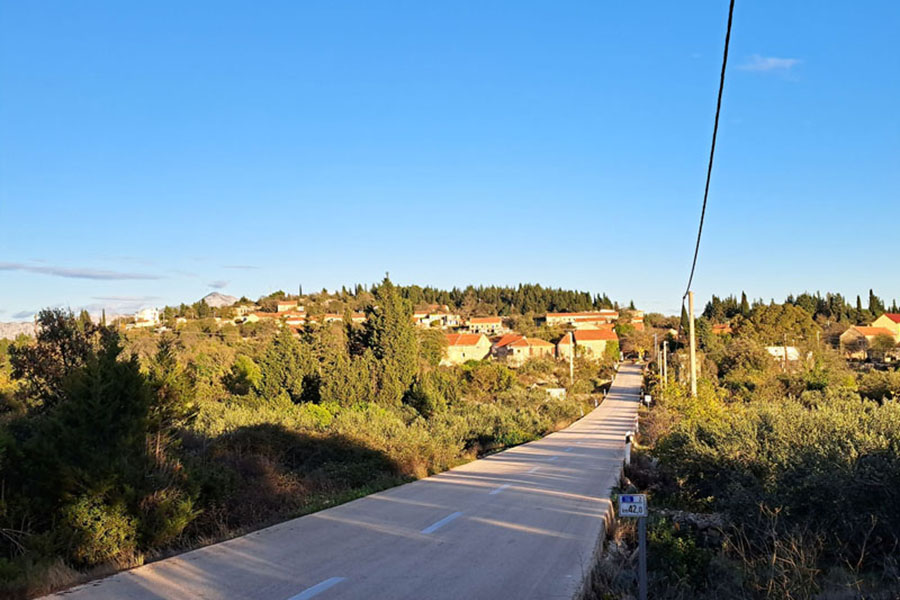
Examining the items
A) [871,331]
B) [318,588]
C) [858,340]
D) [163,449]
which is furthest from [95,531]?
[871,331]

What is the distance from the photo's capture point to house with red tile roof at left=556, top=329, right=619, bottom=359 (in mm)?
110025

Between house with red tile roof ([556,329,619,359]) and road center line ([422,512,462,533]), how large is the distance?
317 ft

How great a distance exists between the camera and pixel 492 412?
39219mm

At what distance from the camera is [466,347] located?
10544 centimetres

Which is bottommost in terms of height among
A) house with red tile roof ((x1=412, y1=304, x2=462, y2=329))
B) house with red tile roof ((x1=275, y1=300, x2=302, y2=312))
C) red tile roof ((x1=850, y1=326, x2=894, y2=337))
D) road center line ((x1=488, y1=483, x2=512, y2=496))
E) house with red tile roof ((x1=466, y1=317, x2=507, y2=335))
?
road center line ((x1=488, y1=483, x2=512, y2=496))

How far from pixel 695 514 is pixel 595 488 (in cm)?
321

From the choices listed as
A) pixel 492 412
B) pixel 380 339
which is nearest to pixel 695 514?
pixel 492 412

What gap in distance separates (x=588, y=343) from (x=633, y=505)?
111544 mm

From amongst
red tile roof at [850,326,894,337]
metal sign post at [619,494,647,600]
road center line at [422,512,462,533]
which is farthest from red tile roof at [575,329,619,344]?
metal sign post at [619,494,647,600]

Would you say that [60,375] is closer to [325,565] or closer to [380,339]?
[325,565]

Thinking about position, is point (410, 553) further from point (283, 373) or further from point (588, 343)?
point (588, 343)

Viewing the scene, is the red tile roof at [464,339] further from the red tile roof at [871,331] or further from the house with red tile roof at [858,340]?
the red tile roof at [871,331]

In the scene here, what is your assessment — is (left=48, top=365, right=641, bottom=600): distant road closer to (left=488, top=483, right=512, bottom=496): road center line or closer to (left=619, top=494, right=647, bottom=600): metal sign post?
(left=488, top=483, right=512, bottom=496): road center line

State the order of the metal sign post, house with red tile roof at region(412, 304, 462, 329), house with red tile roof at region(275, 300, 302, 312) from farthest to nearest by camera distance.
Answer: house with red tile roof at region(275, 300, 302, 312)
house with red tile roof at region(412, 304, 462, 329)
the metal sign post
